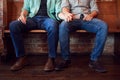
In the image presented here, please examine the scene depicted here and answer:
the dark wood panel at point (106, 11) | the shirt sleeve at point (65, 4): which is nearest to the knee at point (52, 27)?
the shirt sleeve at point (65, 4)

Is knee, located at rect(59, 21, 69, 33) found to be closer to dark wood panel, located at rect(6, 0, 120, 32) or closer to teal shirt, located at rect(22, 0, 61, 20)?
teal shirt, located at rect(22, 0, 61, 20)

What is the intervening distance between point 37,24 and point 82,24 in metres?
0.55

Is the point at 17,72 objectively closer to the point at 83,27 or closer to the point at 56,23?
the point at 56,23

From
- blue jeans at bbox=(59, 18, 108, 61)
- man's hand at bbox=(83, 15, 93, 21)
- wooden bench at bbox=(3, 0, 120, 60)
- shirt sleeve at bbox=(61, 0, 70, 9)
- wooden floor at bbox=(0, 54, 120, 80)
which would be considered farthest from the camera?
wooden bench at bbox=(3, 0, 120, 60)

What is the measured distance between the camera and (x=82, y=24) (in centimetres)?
283

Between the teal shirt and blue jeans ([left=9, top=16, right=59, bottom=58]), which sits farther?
the teal shirt

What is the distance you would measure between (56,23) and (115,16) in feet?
3.24

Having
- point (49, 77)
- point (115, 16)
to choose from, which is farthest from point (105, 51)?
point (49, 77)

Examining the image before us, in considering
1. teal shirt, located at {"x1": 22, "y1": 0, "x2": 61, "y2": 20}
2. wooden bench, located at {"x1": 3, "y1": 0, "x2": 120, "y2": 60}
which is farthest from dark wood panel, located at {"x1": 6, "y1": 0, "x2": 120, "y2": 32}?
teal shirt, located at {"x1": 22, "y1": 0, "x2": 61, "y2": 20}

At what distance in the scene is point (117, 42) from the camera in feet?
10.9

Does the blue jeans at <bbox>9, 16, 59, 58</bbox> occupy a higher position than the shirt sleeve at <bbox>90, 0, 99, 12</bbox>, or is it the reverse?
the shirt sleeve at <bbox>90, 0, 99, 12</bbox>

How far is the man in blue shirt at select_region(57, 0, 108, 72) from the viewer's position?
2684 millimetres

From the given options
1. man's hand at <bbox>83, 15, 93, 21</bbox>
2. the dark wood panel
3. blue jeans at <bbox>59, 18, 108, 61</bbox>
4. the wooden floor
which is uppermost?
the dark wood panel

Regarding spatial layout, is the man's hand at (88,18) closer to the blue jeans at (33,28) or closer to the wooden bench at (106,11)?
the blue jeans at (33,28)
